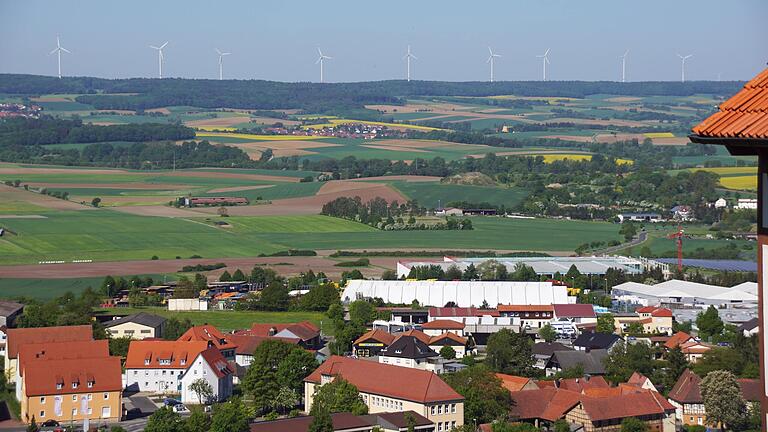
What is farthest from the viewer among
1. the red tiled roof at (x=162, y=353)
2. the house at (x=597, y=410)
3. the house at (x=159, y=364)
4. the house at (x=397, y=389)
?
the red tiled roof at (x=162, y=353)

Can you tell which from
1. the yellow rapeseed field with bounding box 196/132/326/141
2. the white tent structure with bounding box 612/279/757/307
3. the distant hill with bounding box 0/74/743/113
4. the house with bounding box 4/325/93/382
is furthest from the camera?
the distant hill with bounding box 0/74/743/113

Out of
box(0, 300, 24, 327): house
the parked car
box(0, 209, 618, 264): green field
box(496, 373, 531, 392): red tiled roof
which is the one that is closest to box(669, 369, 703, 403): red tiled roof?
box(496, 373, 531, 392): red tiled roof

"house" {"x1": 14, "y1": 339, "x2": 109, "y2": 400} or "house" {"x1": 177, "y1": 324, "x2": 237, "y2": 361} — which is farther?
"house" {"x1": 177, "y1": 324, "x2": 237, "y2": 361}

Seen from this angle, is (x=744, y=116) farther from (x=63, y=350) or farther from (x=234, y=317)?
(x=234, y=317)

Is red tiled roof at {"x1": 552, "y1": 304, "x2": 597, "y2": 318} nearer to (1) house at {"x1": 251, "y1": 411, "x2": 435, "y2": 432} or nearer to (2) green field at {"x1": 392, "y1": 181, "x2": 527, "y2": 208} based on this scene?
(1) house at {"x1": 251, "y1": 411, "x2": 435, "y2": 432}

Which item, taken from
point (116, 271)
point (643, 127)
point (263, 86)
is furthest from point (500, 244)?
point (263, 86)

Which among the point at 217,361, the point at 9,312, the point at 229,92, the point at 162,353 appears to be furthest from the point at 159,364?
the point at 229,92

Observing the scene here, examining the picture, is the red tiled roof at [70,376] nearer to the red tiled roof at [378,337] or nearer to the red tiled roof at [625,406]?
the red tiled roof at [378,337]

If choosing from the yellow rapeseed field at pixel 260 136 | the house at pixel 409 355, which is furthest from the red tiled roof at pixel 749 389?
the yellow rapeseed field at pixel 260 136
